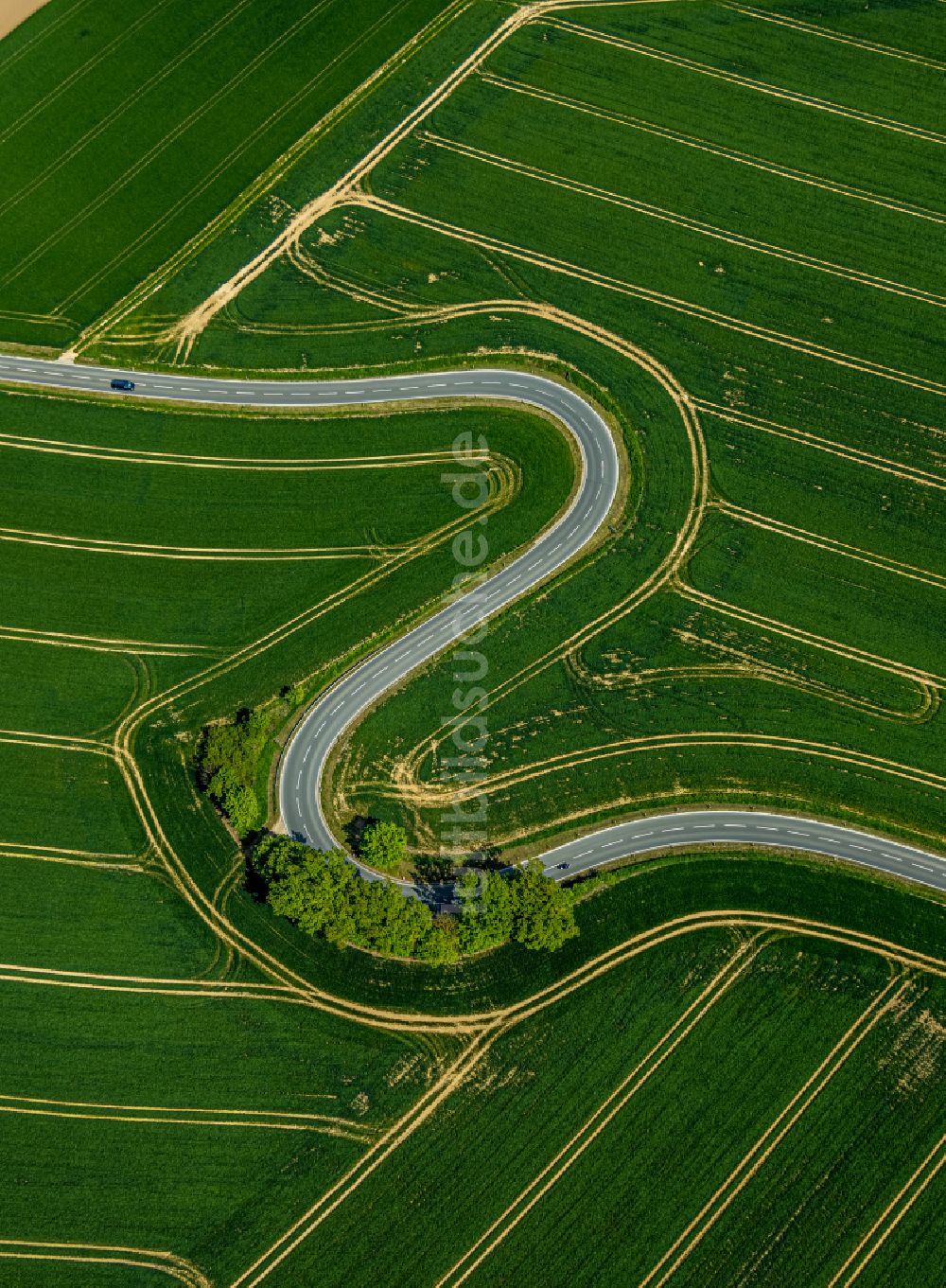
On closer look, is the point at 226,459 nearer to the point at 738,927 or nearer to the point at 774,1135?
the point at 738,927

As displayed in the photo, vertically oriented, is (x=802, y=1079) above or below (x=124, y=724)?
below

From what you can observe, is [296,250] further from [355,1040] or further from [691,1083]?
[691,1083]

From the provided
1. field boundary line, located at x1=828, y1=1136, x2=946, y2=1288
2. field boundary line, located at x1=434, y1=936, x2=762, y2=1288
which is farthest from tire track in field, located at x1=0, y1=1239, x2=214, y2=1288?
field boundary line, located at x1=828, y1=1136, x2=946, y2=1288

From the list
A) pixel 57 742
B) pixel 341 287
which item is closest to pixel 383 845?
pixel 57 742

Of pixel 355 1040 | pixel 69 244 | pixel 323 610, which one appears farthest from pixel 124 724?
pixel 69 244

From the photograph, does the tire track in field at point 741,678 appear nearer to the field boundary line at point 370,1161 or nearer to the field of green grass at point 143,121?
the field boundary line at point 370,1161

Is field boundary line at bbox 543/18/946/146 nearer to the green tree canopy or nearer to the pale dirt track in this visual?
the pale dirt track

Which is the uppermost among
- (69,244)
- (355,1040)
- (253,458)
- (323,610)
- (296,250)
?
(69,244)
